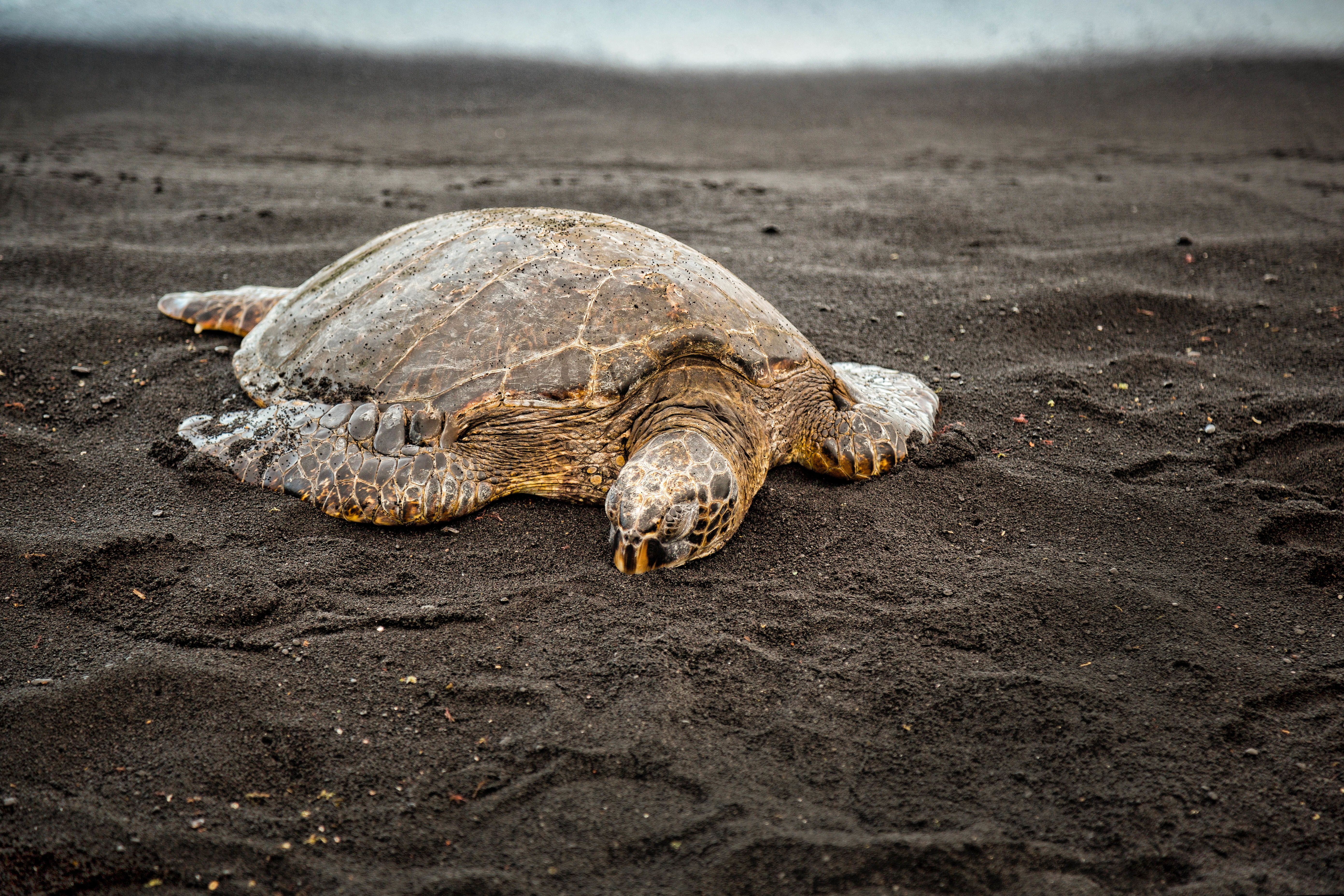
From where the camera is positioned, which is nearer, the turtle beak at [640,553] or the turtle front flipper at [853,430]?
the turtle beak at [640,553]

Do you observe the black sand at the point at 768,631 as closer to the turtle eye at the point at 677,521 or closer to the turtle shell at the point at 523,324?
the turtle eye at the point at 677,521

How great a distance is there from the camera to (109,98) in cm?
966

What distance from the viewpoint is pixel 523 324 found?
316cm

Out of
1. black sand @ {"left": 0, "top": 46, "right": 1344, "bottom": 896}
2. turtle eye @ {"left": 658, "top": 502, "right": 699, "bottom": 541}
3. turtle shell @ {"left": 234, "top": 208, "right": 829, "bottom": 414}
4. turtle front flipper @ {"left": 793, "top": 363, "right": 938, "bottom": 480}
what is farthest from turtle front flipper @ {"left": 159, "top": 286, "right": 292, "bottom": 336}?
turtle front flipper @ {"left": 793, "top": 363, "right": 938, "bottom": 480}

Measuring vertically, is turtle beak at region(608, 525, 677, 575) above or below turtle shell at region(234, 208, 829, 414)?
below

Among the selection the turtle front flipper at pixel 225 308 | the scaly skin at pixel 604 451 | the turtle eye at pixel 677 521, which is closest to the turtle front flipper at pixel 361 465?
the scaly skin at pixel 604 451

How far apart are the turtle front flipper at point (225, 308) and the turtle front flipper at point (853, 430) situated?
2.79 m

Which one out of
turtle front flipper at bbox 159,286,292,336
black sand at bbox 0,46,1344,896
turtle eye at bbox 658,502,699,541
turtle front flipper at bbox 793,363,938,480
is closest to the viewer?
black sand at bbox 0,46,1344,896

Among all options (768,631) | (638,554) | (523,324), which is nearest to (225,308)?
(523,324)

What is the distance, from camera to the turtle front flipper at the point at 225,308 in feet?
14.3

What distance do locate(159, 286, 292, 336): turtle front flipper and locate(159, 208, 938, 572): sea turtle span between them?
0.90m

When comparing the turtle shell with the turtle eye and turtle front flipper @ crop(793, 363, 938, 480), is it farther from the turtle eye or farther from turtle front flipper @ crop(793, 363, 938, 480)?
the turtle eye

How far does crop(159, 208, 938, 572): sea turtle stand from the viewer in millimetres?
3031

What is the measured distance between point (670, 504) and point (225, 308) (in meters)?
3.01
